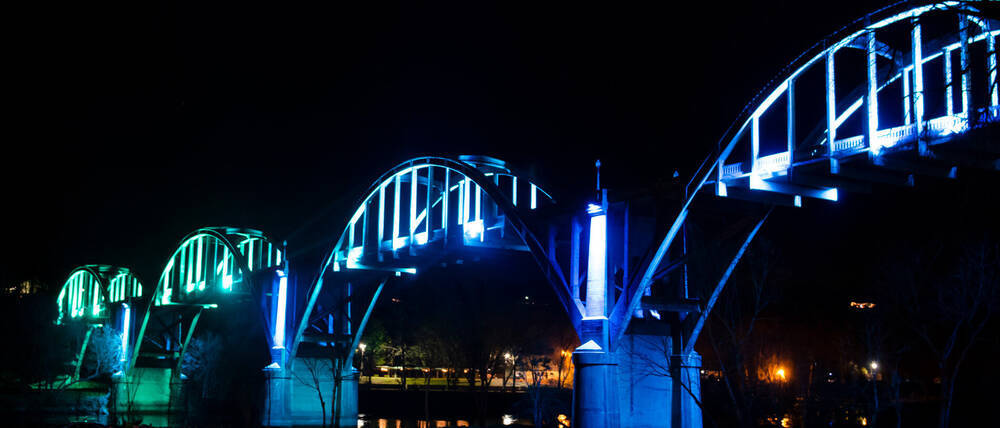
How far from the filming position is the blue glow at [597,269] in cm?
2436

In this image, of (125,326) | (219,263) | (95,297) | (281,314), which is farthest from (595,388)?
(95,297)

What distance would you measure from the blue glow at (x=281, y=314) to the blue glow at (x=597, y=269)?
29211 mm

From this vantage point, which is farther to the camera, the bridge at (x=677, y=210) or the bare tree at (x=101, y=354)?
the bare tree at (x=101, y=354)

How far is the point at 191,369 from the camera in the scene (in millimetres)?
80750

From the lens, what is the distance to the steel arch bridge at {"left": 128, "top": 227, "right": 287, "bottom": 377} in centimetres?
5150

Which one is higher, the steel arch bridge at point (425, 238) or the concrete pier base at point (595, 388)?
the steel arch bridge at point (425, 238)

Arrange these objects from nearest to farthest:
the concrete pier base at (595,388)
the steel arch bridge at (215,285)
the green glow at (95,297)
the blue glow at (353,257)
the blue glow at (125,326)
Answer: the concrete pier base at (595,388) → the blue glow at (353,257) → the steel arch bridge at (215,285) → the blue glow at (125,326) → the green glow at (95,297)

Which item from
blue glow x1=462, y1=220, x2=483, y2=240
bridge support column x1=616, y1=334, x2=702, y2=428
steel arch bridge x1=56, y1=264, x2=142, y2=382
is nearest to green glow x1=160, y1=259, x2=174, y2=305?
steel arch bridge x1=56, y1=264, x2=142, y2=382

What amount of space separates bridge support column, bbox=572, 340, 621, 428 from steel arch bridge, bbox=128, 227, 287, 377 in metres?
29.6

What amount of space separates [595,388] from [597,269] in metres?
Result: 3.19

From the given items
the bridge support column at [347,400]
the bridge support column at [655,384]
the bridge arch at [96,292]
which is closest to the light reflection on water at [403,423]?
the bridge support column at [347,400]

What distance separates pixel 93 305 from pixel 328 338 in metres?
48.2

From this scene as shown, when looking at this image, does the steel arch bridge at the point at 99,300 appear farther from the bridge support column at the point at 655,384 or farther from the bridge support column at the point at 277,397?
the bridge support column at the point at 655,384

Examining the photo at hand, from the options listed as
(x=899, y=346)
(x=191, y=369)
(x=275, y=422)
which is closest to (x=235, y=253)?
(x=275, y=422)
